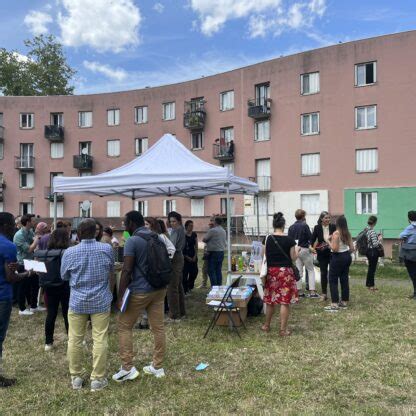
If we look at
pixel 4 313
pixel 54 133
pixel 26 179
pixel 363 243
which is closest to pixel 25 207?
pixel 26 179

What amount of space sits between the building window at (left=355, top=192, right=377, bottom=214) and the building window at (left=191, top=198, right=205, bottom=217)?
11.6 metres

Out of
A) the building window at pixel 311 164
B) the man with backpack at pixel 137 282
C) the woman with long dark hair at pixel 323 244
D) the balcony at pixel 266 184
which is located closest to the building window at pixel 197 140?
the balcony at pixel 266 184

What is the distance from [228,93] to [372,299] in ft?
84.3

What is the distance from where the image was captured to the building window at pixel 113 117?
122 feet

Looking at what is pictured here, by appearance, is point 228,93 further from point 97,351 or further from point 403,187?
point 97,351

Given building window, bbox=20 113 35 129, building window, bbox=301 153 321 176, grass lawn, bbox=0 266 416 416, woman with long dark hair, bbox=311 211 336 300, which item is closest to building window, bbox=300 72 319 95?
building window, bbox=301 153 321 176

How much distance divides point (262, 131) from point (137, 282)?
27606 millimetres

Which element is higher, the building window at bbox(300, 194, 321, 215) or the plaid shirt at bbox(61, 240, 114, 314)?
the building window at bbox(300, 194, 321, 215)

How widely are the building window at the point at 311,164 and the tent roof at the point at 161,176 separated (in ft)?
64.1

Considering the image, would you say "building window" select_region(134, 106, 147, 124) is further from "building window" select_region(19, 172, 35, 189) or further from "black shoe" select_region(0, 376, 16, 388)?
"black shoe" select_region(0, 376, 16, 388)

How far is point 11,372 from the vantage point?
5.05 m

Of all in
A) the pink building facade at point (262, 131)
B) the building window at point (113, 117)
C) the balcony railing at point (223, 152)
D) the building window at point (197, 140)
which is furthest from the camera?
the building window at point (113, 117)

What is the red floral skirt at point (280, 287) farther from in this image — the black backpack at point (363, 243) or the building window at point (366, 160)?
the building window at point (366, 160)

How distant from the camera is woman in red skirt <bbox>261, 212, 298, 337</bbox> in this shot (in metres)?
6.29
